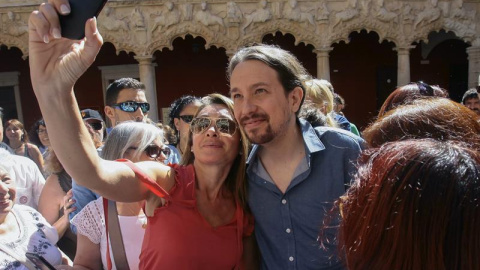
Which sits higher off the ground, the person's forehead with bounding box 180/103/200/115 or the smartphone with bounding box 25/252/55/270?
the person's forehead with bounding box 180/103/200/115

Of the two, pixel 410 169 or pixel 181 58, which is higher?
pixel 181 58

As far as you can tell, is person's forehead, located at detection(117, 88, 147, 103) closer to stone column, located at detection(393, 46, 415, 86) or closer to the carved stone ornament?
the carved stone ornament

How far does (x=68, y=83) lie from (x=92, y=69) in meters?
11.1

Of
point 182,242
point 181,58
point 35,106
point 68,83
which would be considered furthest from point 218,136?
point 35,106

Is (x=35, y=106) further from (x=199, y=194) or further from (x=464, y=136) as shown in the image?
(x=464, y=136)

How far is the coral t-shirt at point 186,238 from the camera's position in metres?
1.59

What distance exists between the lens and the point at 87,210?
6.73 feet

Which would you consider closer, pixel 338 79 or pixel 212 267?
pixel 212 267

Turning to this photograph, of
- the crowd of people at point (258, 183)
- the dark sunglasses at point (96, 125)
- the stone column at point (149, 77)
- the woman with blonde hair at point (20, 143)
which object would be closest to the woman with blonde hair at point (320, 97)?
the crowd of people at point (258, 183)

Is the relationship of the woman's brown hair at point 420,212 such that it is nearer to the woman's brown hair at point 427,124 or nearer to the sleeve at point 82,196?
the woman's brown hair at point 427,124

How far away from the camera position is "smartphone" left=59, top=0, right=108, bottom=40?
1050 millimetres

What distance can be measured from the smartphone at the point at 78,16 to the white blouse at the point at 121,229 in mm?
1177

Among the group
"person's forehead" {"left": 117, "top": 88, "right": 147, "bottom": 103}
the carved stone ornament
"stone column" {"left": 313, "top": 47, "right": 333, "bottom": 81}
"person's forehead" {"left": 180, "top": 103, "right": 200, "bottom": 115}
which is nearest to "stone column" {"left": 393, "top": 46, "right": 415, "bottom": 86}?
the carved stone ornament

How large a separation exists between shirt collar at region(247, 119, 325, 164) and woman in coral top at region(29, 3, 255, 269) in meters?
0.05
